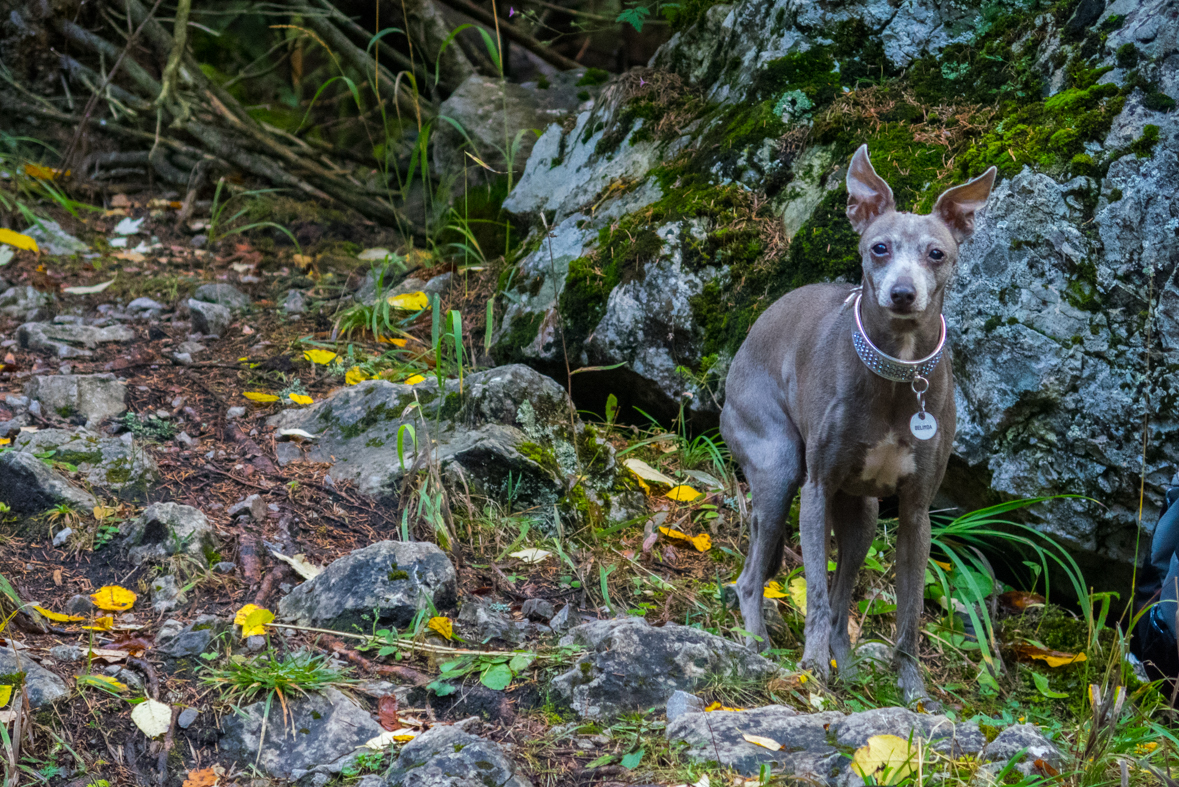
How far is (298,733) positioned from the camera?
2.66m

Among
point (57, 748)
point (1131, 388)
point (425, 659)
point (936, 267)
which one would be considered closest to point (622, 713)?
point (425, 659)

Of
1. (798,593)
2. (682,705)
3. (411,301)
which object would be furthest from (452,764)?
(411,301)

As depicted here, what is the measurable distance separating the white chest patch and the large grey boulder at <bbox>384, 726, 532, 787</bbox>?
5.07 ft

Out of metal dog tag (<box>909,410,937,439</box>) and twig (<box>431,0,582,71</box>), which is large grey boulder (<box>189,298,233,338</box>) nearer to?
twig (<box>431,0,582,71</box>)

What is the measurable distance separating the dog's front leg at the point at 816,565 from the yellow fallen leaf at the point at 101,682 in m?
2.16

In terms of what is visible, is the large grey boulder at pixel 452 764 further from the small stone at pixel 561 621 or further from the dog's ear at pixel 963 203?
the dog's ear at pixel 963 203

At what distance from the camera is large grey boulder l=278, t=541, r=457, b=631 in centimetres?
313

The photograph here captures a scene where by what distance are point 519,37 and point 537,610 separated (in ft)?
17.5

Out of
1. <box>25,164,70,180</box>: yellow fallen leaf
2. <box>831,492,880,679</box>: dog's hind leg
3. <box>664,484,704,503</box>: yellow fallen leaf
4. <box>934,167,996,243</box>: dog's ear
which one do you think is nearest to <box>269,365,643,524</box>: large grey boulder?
<box>664,484,704,503</box>: yellow fallen leaf

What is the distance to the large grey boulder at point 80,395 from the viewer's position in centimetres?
421

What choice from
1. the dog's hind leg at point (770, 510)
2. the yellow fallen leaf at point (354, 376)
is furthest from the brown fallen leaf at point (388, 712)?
the yellow fallen leaf at point (354, 376)

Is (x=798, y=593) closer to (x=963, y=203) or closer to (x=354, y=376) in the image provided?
(x=963, y=203)

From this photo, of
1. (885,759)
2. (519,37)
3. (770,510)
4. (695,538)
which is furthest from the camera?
(519,37)

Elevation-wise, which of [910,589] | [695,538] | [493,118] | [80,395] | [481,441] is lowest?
[80,395]
